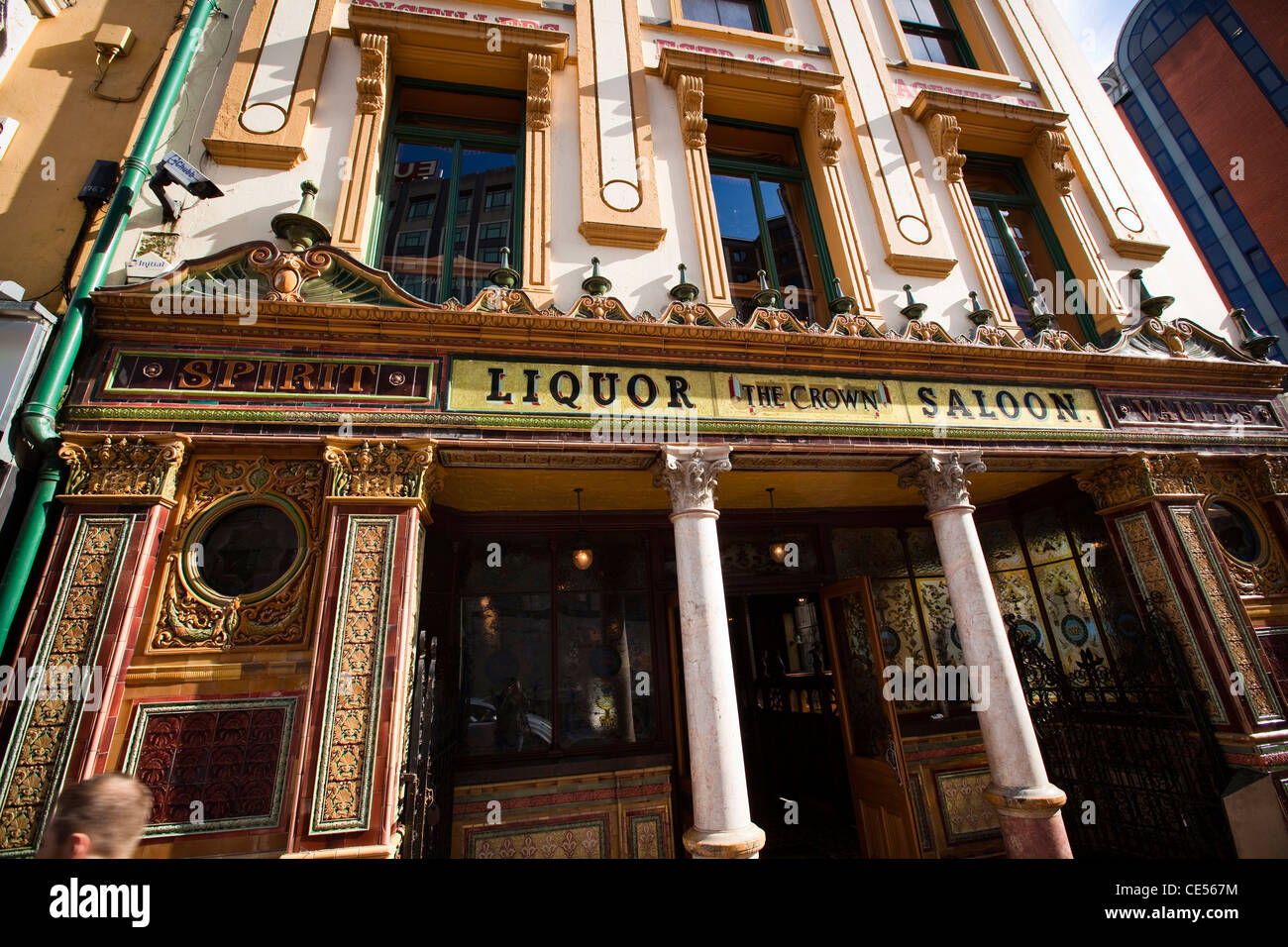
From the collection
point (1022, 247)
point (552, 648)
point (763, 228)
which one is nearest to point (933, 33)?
point (1022, 247)

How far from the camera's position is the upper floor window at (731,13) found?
9.14 meters

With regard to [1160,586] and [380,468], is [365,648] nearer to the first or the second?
[380,468]

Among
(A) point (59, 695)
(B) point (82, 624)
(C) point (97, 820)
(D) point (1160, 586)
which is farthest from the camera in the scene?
(D) point (1160, 586)

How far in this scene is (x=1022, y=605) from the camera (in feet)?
26.4

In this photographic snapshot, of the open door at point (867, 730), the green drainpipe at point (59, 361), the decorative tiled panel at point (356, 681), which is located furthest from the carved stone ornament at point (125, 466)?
the open door at point (867, 730)

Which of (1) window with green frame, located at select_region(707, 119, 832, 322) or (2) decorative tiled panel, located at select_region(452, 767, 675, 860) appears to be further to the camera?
(1) window with green frame, located at select_region(707, 119, 832, 322)

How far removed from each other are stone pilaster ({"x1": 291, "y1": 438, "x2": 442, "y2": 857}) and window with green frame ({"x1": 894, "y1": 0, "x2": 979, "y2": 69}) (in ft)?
38.1

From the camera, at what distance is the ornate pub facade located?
4289 millimetres

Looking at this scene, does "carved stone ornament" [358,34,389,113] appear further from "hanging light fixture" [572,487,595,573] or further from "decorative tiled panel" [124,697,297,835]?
"decorative tiled panel" [124,697,297,835]

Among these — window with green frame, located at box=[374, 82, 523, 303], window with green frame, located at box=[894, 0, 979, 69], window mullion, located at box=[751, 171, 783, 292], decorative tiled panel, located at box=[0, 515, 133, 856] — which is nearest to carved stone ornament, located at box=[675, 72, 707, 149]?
window mullion, located at box=[751, 171, 783, 292]

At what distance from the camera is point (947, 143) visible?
27.1 ft

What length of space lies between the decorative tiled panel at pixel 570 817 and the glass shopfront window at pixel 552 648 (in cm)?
37

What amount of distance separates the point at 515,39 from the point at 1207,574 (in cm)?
1067

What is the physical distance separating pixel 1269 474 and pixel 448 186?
10936 millimetres
